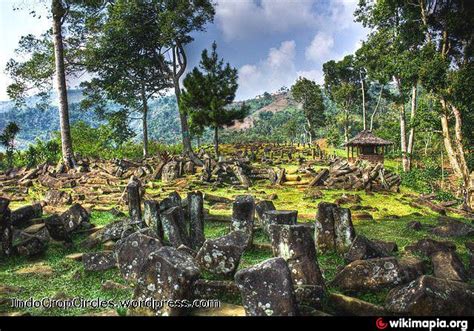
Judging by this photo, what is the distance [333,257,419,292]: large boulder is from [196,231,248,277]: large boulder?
151 cm

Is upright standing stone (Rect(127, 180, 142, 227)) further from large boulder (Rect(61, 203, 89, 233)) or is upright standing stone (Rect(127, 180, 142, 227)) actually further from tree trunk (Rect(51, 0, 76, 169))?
tree trunk (Rect(51, 0, 76, 169))

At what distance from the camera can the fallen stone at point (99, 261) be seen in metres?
6.00

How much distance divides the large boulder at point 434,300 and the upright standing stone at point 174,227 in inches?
159

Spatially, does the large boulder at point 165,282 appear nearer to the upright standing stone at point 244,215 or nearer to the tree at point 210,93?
the upright standing stone at point 244,215

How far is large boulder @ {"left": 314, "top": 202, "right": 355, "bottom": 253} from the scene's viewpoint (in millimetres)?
6742

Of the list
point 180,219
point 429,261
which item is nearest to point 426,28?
point 429,261

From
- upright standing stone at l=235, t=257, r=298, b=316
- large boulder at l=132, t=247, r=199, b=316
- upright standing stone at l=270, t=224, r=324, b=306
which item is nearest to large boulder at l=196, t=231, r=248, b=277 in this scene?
upright standing stone at l=270, t=224, r=324, b=306

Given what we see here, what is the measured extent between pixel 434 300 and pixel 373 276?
99 cm

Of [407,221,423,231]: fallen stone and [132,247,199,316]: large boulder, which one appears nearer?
[132,247,199,316]: large boulder

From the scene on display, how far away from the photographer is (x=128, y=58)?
107ft

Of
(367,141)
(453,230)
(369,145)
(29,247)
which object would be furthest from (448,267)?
(369,145)

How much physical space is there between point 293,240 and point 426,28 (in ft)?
51.8

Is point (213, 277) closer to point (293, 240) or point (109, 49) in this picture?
point (293, 240)

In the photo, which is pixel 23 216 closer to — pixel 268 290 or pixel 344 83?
pixel 268 290
